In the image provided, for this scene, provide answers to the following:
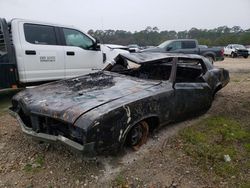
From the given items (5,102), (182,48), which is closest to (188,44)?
(182,48)

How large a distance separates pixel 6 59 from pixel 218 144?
473 cm

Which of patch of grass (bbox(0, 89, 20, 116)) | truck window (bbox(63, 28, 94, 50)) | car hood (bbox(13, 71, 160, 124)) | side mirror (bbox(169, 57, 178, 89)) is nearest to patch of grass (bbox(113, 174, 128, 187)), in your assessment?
car hood (bbox(13, 71, 160, 124))

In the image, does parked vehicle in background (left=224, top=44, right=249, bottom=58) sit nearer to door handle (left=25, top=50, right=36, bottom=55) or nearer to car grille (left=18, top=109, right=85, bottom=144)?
door handle (left=25, top=50, right=36, bottom=55)

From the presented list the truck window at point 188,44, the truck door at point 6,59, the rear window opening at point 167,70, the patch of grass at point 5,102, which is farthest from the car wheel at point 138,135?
the truck window at point 188,44

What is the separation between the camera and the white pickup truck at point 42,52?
6199mm

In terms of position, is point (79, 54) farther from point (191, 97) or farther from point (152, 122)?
point (152, 122)

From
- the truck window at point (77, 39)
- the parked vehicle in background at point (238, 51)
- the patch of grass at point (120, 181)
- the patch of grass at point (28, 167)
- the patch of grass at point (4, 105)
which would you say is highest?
the truck window at point (77, 39)

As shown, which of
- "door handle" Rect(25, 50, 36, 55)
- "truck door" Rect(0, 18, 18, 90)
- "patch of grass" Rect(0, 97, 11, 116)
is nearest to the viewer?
"patch of grass" Rect(0, 97, 11, 116)

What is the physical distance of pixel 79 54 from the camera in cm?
734

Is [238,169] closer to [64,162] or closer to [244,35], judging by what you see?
[64,162]

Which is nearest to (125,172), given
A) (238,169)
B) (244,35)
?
(238,169)

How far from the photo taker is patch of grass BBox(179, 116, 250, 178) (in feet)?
11.7

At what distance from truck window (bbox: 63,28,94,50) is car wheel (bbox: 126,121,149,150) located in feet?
13.5

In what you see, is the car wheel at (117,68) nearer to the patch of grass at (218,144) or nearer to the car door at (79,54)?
the patch of grass at (218,144)
